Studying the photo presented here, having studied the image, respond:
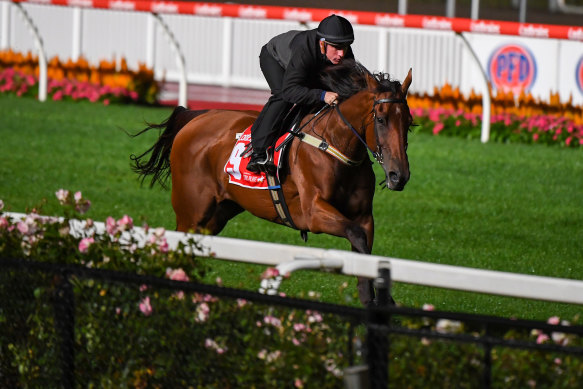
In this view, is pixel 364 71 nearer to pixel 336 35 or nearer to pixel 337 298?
pixel 336 35

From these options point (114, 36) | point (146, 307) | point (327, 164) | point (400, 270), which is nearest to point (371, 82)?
point (327, 164)

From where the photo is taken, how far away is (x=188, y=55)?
738 inches

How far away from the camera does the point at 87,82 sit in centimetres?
1673

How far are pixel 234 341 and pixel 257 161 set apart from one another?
284 centimetres

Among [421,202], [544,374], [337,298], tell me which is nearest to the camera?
[544,374]

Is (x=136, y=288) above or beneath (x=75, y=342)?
above

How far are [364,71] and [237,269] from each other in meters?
1.94

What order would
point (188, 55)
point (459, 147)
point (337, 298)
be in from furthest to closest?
point (188, 55) < point (459, 147) < point (337, 298)

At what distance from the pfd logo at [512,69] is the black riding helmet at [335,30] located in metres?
8.34

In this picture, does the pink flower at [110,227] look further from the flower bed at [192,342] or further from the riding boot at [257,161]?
the riding boot at [257,161]

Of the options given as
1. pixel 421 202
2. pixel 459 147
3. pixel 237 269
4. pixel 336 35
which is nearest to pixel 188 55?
pixel 459 147

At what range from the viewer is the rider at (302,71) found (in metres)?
6.06

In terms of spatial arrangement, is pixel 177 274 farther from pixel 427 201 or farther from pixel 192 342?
pixel 427 201

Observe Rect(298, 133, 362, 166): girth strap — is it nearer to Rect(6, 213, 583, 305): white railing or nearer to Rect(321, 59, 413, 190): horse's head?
Rect(321, 59, 413, 190): horse's head
